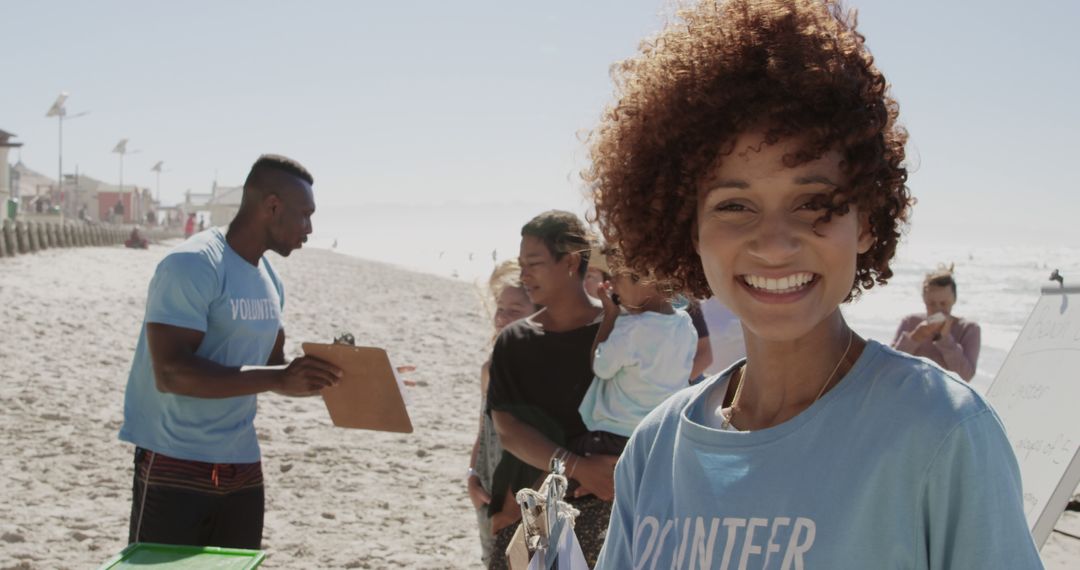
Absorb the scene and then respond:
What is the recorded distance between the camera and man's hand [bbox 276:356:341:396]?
11.8 ft

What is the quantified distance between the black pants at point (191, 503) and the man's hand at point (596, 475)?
4.65 feet

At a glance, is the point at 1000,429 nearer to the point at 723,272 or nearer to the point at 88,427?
the point at 723,272

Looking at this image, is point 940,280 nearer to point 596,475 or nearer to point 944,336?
point 944,336

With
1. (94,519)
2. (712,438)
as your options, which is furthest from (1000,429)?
(94,519)

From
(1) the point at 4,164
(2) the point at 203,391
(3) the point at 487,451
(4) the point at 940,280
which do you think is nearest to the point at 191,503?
(2) the point at 203,391

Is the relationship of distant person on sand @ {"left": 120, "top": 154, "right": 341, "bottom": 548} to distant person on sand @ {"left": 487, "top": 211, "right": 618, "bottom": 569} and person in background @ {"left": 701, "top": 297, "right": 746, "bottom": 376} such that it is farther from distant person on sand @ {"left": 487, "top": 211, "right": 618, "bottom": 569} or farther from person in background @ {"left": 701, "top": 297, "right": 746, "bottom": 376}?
person in background @ {"left": 701, "top": 297, "right": 746, "bottom": 376}

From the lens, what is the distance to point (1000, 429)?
43.9 inches

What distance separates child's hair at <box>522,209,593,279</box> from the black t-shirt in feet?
0.89

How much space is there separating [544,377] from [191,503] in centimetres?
142

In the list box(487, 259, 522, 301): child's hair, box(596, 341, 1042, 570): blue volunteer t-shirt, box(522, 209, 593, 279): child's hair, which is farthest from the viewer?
box(487, 259, 522, 301): child's hair

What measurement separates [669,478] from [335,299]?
23380 millimetres

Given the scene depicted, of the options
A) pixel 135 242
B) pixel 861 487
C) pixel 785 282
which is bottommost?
pixel 135 242

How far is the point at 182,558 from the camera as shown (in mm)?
3021

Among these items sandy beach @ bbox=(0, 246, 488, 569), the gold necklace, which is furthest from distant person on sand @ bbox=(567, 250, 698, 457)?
→ sandy beach @ bbox=(0, 246, 488, 569)
